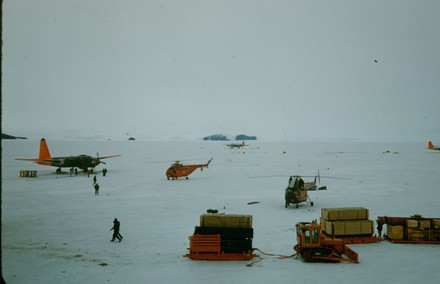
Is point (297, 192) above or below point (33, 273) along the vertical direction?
above

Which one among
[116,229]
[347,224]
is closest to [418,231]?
[347,224]

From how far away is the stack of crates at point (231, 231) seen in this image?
1522cm

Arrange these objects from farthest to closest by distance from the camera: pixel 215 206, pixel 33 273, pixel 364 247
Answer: pixel 215 206 → pixel 364 247 → pixel 33 273

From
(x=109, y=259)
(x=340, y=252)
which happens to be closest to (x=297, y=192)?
(x=340, y=252)

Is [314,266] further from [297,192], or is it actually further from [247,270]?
[297,192]

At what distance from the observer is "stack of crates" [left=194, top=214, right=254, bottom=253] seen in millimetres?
15219

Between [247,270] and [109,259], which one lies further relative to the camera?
[109,259]

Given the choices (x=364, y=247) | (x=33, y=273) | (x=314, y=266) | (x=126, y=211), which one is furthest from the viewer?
(x=126, y=211)

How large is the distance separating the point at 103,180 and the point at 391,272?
1430 inches

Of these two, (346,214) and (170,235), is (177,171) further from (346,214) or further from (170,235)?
(346,214)

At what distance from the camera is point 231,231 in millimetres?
15312

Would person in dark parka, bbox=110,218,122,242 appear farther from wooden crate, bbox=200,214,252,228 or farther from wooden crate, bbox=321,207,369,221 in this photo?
wooden crate, bbox=321,207,369,221

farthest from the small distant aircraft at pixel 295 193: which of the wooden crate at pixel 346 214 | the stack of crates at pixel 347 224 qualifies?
the stack of crates at pixel 347 224

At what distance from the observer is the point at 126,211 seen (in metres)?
24.8
